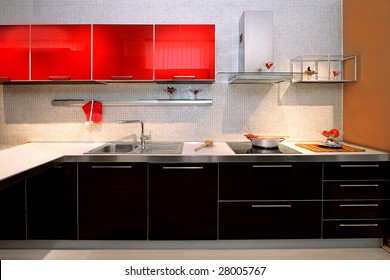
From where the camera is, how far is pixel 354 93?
3318mm

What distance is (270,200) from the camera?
9.10 feet

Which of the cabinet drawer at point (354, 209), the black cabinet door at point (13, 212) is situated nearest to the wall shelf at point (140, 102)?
the black cabinet door at point (13, 212)

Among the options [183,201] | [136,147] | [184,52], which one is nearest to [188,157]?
[183,201]

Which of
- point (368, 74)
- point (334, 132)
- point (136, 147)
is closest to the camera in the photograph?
point (368, 74)

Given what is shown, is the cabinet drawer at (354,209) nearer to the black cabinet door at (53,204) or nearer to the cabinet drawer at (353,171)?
the cabinet drawer at (353,171)

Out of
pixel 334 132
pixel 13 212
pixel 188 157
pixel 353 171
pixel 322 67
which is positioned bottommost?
pixel 13 212

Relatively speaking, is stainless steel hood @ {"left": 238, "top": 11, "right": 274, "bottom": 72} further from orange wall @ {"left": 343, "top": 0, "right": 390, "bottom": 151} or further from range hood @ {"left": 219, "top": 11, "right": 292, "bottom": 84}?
orange wall @ {"left": 343, "top": 0, "right": 390, "bottom": 151}

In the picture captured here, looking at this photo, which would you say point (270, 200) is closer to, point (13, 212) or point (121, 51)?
point (121, 51)

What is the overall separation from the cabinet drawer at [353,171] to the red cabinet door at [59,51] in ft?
7.00

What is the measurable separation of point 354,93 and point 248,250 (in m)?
1.73

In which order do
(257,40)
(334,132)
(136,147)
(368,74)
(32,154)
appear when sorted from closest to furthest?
(32,154) → (368,74) → (257,40) → (334,132) → (136,147)

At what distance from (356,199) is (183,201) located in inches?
52.4

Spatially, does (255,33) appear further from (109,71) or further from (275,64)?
(109,71)

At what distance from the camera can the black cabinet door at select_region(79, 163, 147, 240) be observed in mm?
2760
